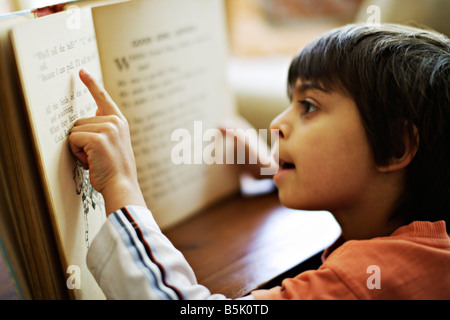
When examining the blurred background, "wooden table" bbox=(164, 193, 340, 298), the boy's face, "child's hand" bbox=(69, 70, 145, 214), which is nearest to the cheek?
the boy's face

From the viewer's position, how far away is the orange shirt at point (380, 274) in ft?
1.65

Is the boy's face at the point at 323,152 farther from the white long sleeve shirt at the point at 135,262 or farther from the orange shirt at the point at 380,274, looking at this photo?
the white long sleeve shirt at the point at 135,262

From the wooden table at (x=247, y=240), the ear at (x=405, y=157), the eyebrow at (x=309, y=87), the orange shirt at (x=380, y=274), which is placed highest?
the eyebrow at (x=309, y=87)

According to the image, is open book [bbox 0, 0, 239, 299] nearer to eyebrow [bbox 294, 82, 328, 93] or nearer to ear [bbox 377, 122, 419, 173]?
eyebrow [bbox 294, 82, 328, 93]

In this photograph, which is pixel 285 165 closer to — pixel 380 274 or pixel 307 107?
pixel 307 107

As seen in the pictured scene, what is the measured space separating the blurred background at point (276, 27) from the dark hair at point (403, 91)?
0.38 metres

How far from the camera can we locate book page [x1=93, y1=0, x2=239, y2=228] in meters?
0.66

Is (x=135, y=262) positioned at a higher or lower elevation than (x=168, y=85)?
lower

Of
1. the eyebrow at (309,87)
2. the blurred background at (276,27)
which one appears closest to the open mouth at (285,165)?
the eyebrow at (309,87)

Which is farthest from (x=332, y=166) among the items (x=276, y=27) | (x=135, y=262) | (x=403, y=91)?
(x=276, y=27)

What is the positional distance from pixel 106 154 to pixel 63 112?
2.5 inches

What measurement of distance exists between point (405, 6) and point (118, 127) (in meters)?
0.75

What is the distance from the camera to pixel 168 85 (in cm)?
73

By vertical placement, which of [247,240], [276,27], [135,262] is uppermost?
[276,27]
